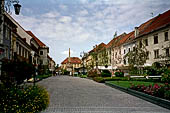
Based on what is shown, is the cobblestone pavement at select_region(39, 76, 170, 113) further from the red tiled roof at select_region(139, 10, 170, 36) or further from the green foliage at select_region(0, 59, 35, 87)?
the red tiled roof at select_region(139, 10, 170, 36)

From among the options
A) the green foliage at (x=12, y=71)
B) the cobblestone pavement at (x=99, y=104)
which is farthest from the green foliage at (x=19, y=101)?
the cobblestone pavement at (x=99, y=104)

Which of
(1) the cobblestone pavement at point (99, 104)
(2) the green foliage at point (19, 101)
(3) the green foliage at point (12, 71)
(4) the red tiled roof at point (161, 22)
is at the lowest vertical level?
(1) the cobblestone pavement at point (99, 104)

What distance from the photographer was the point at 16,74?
824cm

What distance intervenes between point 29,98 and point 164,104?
6.14 metres

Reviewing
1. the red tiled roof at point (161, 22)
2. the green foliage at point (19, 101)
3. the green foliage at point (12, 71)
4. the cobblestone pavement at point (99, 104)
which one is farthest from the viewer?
the red tiled roof at point (161, 22)

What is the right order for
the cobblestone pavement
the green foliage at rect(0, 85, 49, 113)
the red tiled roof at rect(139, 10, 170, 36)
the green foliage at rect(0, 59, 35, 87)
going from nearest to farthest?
the green foliage at rect(0, 85, 49, 113) < the green foliage at rect(0, 59, 35, 87) < the cobblestone pavement < the red tiled roof at rect(139, 10, 170, 36)

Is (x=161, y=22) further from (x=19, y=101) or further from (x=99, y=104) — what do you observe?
(x=19, y=101)

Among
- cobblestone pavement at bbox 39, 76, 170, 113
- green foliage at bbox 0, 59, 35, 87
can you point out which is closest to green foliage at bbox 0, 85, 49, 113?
green foliage at bbox 0, 59, 35, 87

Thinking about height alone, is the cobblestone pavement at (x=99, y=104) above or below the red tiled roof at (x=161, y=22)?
below

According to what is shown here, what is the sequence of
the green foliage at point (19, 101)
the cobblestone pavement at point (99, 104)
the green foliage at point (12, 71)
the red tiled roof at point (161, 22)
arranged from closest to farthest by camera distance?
the green foliage at point (19, 101), the green foliage at point (12, 71), the cobblestone pavement at point (99, 104), the red tiled roof at point (161, 22)

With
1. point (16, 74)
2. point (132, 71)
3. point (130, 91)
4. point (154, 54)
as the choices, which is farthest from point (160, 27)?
point (16, 74)

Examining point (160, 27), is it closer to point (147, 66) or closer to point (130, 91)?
point (147, 66)

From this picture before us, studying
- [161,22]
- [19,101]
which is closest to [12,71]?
[19,101]

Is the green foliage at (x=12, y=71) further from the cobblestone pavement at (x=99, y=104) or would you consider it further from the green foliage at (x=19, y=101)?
the cobblestone pavement at (x=99, y=104)
